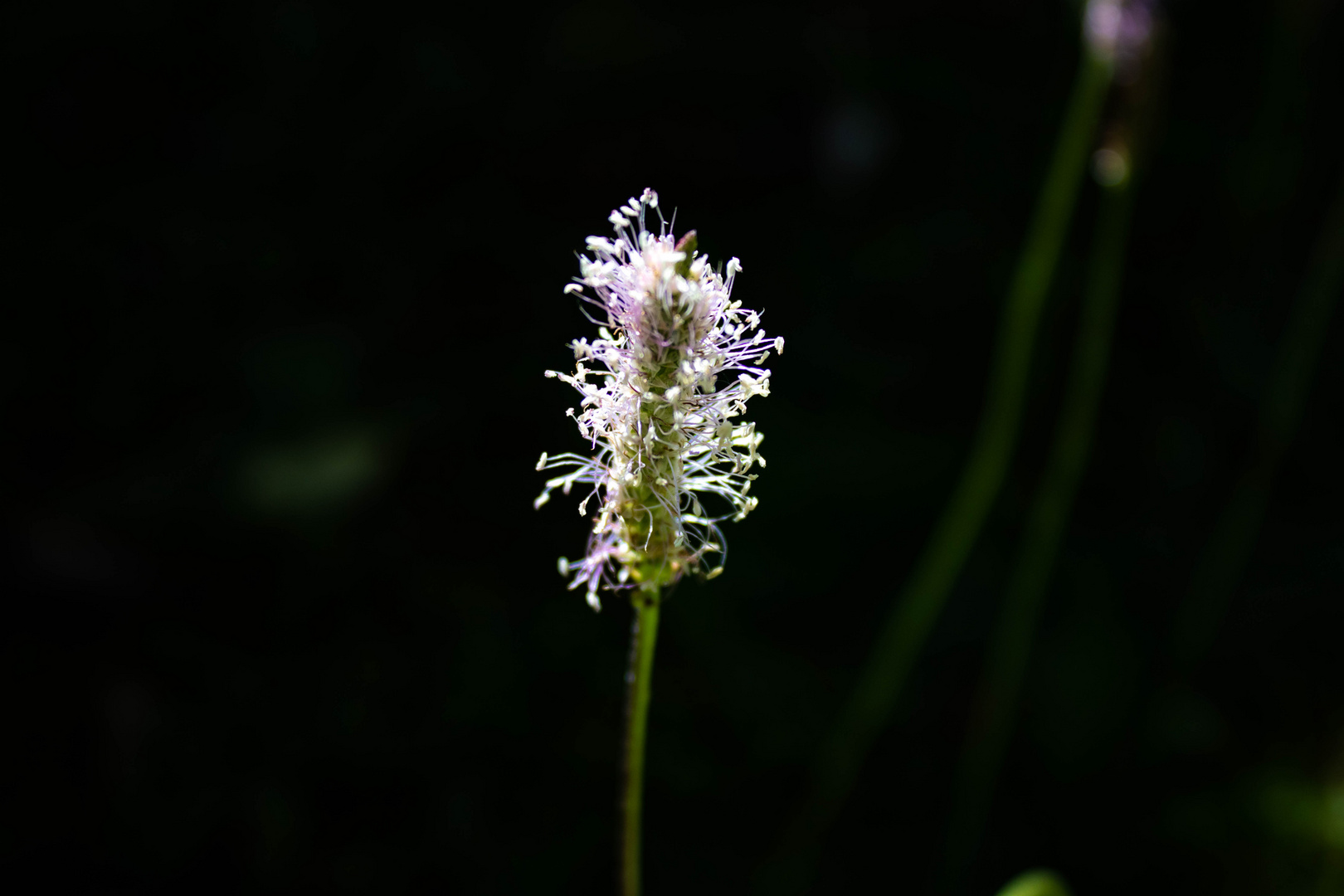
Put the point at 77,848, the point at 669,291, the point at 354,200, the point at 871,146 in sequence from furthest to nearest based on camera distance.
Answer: the point at 871,146, the point at 354,200, the point at 77,848, the point at 669,291

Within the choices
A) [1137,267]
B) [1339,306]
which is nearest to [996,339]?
[1137,267]

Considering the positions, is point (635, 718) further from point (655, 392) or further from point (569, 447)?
point (569, 447)

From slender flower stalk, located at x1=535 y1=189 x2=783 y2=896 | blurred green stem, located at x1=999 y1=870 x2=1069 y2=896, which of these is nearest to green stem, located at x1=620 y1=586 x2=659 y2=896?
slender flower stalk, located at x1=535 y1=189 x2=783 y2=896

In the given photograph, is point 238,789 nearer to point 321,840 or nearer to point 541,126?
point 321,840

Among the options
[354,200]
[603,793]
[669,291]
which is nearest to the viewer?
[669,291]

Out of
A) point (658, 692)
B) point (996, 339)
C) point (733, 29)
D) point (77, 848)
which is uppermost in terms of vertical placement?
point (733, 29)

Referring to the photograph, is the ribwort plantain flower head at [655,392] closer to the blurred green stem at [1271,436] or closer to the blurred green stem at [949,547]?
the blurred green stem at [949,547]

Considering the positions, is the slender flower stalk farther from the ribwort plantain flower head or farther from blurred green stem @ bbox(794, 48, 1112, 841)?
blurred green stem @ bbox(794, 48, 1112, 841)
